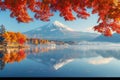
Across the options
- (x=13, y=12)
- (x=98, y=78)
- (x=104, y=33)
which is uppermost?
(x=13, y=12)

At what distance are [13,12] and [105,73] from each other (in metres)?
2.56

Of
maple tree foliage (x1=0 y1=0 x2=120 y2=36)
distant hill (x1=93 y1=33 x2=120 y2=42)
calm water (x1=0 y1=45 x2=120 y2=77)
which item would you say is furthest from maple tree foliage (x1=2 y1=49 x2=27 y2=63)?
distant hill (x1=93 y1=33 x2=120 y2=42)

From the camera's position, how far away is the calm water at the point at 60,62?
27.6 ft

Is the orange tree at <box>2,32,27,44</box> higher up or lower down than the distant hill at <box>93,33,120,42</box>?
higher up

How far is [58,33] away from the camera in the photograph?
9.06 metres

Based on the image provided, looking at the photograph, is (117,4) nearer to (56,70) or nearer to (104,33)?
→ (104,33)

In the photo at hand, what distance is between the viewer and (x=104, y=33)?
7742 mm

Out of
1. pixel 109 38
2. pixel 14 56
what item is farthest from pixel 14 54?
pixel 109 38

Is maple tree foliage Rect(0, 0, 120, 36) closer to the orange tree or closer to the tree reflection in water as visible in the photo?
the orange tree

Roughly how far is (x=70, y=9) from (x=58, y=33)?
1.53 metres

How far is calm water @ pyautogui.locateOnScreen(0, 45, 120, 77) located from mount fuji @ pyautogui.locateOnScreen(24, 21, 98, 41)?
0.24 m

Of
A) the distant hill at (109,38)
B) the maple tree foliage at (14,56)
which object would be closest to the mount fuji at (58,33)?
the distant hill at (109,38)

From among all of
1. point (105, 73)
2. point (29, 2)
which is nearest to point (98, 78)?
point (105, 73)

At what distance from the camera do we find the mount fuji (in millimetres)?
8645
